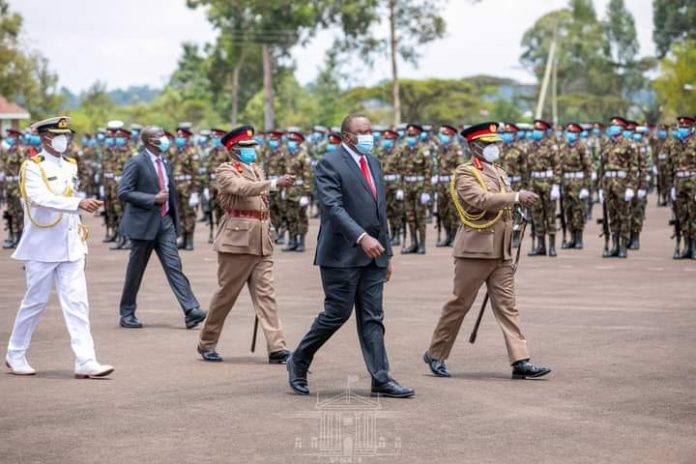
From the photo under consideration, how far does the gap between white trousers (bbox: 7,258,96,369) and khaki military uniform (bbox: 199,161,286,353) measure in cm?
122

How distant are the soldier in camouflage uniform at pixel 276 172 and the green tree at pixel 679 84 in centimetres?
5475

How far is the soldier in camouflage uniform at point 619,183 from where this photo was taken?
72.7ft

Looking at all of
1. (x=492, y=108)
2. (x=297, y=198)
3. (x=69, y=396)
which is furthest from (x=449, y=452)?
(x=492, y=108)

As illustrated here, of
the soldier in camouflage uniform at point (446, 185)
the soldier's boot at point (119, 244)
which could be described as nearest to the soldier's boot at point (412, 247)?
the soldier in camouflage uniform at point (446, 185)

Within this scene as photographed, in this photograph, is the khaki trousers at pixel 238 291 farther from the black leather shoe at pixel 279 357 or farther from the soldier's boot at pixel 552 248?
the soldier's boot at pixel 552 248

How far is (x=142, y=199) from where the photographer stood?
1414 cm

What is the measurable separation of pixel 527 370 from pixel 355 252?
5.44ft

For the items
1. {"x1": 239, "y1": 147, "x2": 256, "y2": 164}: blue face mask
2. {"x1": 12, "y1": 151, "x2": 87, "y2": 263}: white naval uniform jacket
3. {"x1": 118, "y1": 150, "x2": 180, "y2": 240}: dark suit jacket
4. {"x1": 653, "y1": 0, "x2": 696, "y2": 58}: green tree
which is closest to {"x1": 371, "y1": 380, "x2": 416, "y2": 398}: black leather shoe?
{"x1": 12, "y1": 151, "x2": 87, "y2": 263}: white naval uniform jacket

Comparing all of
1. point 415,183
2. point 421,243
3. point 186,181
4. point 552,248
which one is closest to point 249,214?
point 552,248

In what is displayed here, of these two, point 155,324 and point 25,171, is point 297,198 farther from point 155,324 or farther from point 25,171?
point 25,171

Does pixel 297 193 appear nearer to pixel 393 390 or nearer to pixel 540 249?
pixel 540 249

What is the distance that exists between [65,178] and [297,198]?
47.0 ft

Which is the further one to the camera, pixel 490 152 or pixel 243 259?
pixel 243 259

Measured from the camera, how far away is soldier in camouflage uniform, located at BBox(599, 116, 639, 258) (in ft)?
72.7
